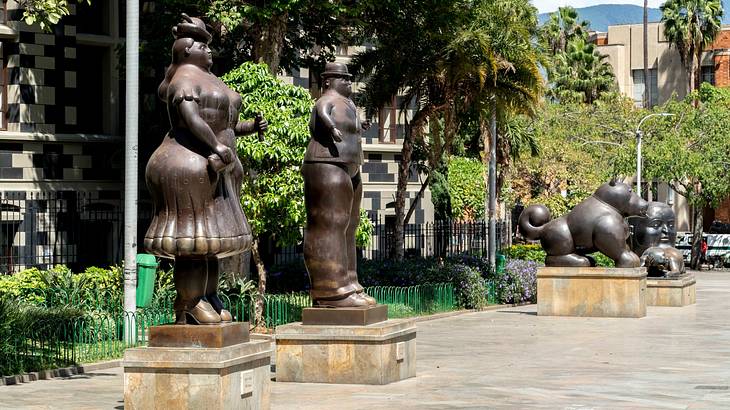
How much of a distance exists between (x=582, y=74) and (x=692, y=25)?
21.0 ft

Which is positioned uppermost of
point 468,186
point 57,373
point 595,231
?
point 468,186

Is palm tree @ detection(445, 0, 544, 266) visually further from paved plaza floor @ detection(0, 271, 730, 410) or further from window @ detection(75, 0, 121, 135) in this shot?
window @ detection(75, 0, 121, 135)

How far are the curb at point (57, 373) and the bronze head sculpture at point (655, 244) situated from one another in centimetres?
1496

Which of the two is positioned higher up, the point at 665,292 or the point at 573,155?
the point at 573,155

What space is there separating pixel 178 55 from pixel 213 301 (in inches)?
90.1

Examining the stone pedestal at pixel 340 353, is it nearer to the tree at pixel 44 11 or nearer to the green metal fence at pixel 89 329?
the green metal fence at pixel 89 329

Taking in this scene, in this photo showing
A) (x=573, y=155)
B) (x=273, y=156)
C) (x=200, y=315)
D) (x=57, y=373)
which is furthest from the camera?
(x=573, y=155)

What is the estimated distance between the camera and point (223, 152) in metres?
11.2

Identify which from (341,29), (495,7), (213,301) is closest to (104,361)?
(213,301)

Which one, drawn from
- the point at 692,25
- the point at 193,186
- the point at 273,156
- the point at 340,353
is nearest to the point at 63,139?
the point at 273,156

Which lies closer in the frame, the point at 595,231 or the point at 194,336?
the point at 194,336

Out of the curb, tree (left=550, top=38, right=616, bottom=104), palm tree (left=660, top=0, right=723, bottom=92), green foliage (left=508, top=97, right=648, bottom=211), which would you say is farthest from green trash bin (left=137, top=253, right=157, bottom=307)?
palm tree (left=660, top=0, right=723, bottom=92)

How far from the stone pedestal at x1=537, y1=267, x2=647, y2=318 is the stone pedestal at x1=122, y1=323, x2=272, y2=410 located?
13.7 meters

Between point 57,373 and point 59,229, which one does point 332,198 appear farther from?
point 59,229
